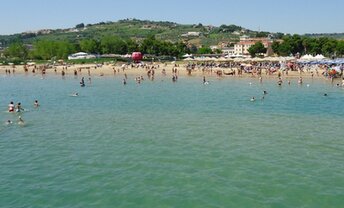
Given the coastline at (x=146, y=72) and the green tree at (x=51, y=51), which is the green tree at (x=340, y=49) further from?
the green tree at (x=51, y=51)

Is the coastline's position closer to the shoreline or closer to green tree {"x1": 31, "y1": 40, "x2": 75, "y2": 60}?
the shoreline

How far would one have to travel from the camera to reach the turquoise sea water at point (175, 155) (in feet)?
47.4

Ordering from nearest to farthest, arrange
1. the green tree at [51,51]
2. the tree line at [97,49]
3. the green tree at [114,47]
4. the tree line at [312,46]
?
the tree line at [312,46] → the green tree at [51,51] → the tree line at [97,49] → the green tree at [114,47]

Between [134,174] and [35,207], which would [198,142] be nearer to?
[134,174]

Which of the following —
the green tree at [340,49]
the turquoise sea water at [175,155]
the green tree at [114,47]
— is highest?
the green tree at [114,47]

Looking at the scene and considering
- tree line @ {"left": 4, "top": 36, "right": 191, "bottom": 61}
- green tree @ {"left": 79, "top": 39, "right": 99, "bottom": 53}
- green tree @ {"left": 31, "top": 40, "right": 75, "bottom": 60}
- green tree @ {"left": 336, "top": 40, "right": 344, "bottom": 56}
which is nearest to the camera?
green tree @ {"left": 336, "top": 40, "right": 344, "bottom": 56}

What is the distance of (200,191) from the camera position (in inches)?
584

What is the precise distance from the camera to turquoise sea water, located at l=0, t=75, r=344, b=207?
1445 cm

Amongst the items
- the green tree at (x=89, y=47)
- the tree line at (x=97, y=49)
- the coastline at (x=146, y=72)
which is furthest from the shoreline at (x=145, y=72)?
the green tree at (x=89, y=47)

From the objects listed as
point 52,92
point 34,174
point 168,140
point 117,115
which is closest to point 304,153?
point 168,140

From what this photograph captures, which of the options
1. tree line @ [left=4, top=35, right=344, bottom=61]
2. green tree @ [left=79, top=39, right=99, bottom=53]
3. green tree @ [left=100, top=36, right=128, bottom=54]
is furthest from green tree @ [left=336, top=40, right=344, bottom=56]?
green tree @ [left=79, top=39, right=99, bottom=53]

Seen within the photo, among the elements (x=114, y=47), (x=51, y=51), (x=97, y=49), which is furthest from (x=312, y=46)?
(x=51, y=51)

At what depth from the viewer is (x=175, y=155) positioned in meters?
19.5

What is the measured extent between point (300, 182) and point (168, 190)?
5.01m
